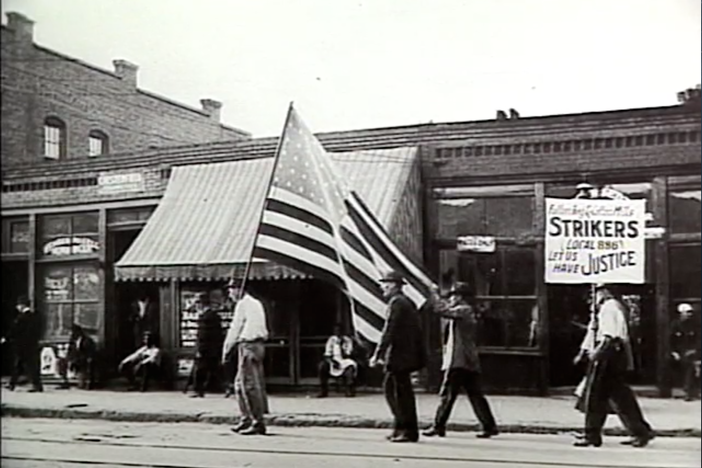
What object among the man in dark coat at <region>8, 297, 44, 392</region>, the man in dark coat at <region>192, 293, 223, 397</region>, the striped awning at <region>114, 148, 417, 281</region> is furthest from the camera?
the man in dark coat at <region>8, 297, 44, 392</region>

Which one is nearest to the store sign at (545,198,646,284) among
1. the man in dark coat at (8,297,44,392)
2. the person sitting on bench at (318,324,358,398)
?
the person sitting on bench at (318,324,358,398)

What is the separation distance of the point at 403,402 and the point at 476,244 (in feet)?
1.85

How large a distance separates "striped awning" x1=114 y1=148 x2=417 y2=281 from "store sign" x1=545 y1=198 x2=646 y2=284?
545 mm

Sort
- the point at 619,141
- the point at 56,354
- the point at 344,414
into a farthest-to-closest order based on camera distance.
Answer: the point at 56,354 → the point at 344,414 → the point at 619,141

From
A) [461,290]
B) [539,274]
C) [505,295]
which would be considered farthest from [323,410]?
[539,274]

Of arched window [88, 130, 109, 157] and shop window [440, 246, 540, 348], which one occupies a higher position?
arched window [88, 130, 109, 157]

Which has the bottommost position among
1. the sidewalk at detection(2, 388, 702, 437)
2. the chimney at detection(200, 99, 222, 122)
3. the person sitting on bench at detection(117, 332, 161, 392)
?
the sidewalk at detection(2, 388, 702, 437)

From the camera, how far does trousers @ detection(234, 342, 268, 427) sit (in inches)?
141

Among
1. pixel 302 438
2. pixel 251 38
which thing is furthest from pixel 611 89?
pixel 302 438

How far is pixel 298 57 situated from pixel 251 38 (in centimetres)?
19

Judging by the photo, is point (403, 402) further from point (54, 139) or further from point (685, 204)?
point (54, 139)

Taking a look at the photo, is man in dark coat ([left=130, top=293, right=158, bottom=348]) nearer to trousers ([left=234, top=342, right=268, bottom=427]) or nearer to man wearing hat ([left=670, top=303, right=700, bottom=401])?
trousers ([left=234, top=342, right=268, bottom=427])

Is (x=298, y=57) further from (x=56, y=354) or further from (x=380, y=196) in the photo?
(x=56, y=354)

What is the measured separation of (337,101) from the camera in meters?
3.54
